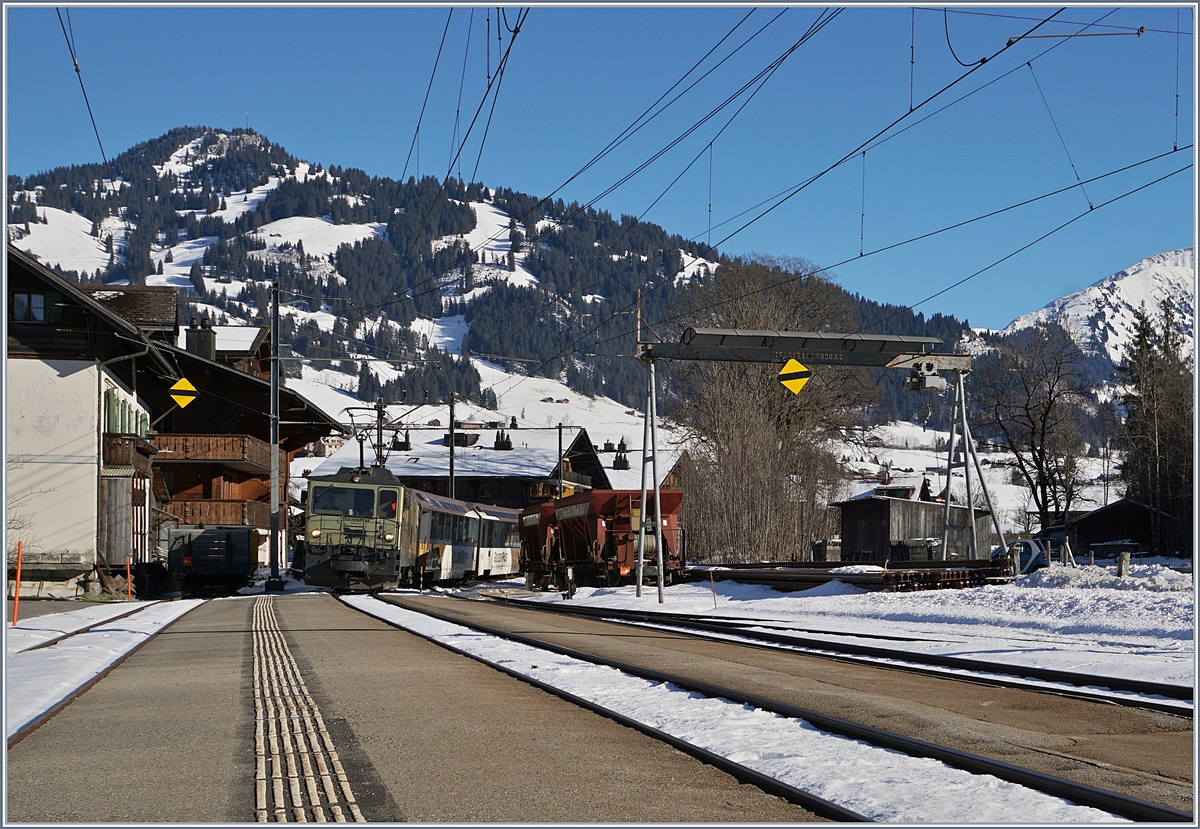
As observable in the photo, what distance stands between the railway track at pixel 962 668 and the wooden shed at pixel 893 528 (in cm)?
3450

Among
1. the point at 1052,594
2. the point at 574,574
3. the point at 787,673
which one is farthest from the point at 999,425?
the point at 787,673

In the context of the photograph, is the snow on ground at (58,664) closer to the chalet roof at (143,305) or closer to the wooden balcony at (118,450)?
the wooden balcony at (118,450)

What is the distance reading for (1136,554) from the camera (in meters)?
56.6

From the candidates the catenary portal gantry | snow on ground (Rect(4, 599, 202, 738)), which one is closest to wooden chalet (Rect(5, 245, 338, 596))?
snow on ground (Rect(4, 599, 202, 738))

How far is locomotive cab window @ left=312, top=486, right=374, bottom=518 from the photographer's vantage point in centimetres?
3603

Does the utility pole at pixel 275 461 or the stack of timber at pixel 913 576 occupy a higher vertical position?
the utility pole at pixel 275 461

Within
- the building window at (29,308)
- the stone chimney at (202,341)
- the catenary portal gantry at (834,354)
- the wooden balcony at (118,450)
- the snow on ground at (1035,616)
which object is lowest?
the snow on ground at (1035,616)

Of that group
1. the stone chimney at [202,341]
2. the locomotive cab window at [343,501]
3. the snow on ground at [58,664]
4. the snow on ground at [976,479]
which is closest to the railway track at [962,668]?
the snow on ground at [58,664]

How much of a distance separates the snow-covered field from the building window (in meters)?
12.5

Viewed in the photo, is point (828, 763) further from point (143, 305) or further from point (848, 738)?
point (143, 305)

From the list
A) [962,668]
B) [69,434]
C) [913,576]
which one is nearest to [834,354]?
[913,576]

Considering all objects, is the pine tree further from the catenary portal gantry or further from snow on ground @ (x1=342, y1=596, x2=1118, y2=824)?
snow on ground @ (x1=342, y1=596, x2=1118, y2=824)

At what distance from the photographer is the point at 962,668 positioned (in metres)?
13.6

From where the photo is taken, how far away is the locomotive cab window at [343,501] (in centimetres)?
3603
